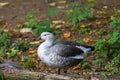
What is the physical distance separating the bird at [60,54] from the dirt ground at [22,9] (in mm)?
3029

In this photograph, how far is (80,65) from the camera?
24.2 ft

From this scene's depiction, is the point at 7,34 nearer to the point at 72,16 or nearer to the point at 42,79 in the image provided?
the point at 72,16

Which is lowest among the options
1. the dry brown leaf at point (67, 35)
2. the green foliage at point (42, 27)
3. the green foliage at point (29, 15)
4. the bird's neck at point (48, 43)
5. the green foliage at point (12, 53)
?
the green foliage at point (12, 53)

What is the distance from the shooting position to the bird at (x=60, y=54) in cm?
638

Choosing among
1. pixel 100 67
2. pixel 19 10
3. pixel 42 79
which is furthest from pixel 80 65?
pixel 19 10

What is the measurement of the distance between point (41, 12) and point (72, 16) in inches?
46.4

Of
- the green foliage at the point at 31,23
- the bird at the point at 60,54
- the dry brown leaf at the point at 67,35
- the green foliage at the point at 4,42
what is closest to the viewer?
the bird at the point at 60,54

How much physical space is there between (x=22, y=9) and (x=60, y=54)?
4237 millimetres

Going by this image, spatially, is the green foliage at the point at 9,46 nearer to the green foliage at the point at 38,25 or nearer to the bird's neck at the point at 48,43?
the green foliage at the point at 38,25

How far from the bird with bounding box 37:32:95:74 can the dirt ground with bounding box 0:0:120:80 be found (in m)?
3.03

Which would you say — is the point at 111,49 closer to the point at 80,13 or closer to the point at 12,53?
the point at 12,53

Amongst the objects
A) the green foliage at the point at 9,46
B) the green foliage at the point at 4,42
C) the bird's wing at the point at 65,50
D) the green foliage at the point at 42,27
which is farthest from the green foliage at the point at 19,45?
the bird's wing at the point at 65,50

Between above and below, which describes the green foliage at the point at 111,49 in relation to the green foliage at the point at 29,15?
below

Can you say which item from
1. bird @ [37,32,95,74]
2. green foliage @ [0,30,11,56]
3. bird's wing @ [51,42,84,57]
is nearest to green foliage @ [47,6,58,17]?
green foliage @ [0,30,11,56]
